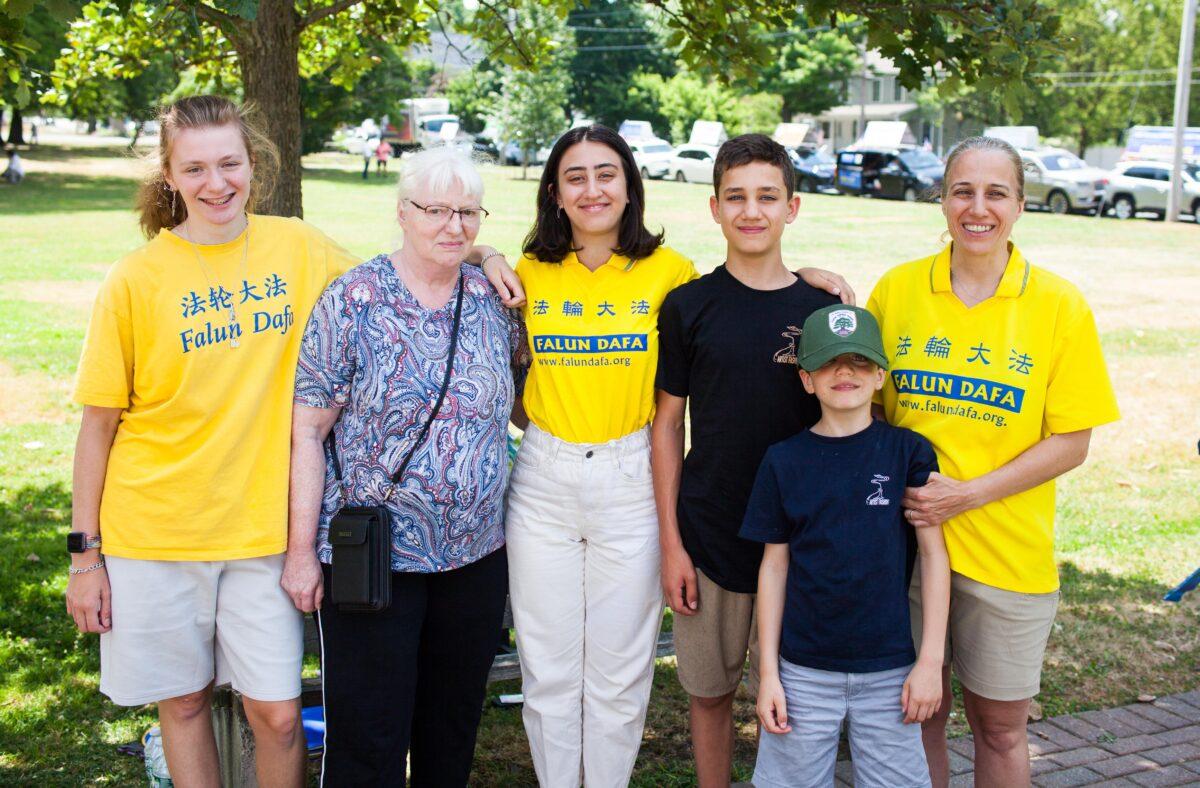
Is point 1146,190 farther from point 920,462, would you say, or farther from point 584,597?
point 584,597

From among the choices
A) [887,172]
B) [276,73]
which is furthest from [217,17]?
[887,172]

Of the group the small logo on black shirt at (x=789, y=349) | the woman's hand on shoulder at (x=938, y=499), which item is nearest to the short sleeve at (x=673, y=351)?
the small logo on black shirt at (x=789, y=349)

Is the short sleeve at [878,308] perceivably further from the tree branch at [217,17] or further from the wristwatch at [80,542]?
the tree branch at [217,17]

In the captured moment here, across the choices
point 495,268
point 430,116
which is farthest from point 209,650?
point 430,116

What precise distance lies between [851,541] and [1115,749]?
2.07m

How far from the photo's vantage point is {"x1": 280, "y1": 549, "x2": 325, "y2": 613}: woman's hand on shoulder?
310cm

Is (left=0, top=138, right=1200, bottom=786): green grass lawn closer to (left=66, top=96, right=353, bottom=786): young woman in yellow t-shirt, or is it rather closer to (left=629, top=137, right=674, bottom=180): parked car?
(left=66, top=96, right=353, bottom=786): young woman in yellow t-shirt

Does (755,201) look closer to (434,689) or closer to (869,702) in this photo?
(869,702)

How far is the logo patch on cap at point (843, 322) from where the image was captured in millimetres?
2982

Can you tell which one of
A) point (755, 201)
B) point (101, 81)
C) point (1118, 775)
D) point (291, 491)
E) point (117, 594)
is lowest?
Answer: point (1118, 775)

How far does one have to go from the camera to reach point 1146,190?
2897cm

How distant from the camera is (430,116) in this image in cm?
6284

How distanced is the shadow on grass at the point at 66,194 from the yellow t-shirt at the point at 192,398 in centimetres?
2210

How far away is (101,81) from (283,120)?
3817mm
